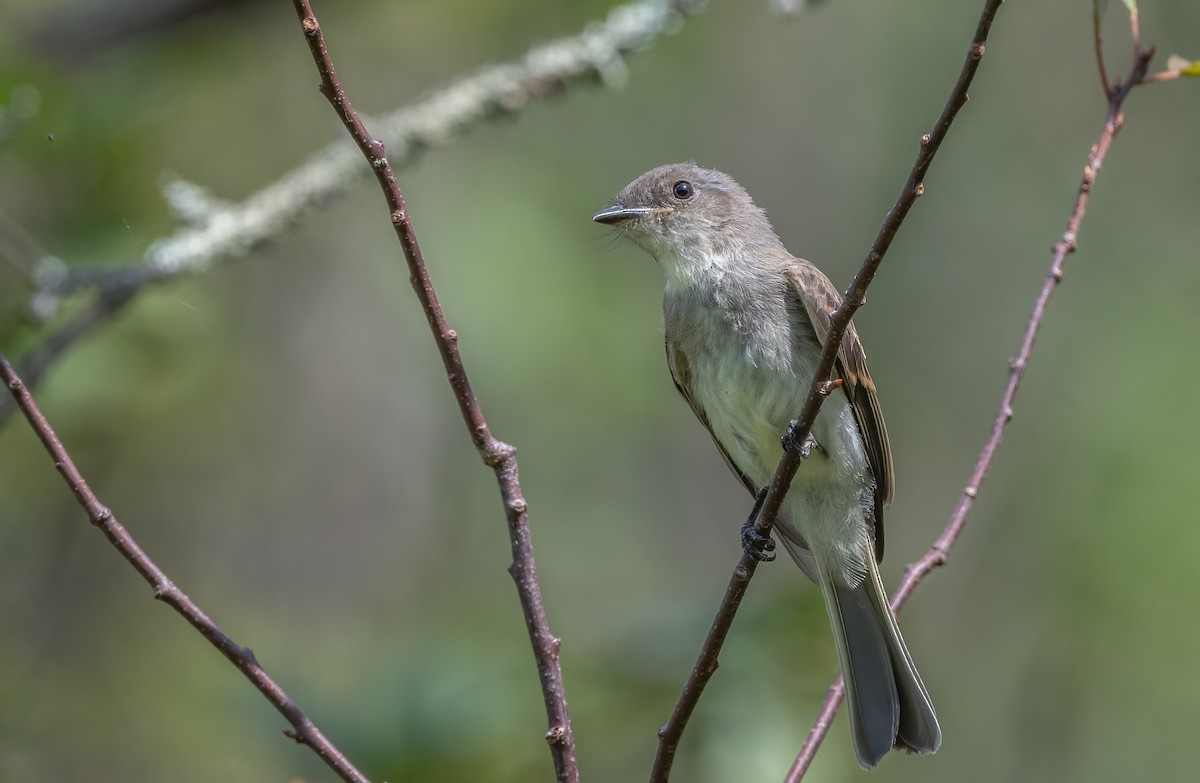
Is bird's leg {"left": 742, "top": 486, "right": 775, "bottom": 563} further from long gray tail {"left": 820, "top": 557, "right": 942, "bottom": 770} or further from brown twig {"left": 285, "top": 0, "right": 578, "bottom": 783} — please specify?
brown twig {"left": 285, "top": 0, "right": 578, "bottom": 783}

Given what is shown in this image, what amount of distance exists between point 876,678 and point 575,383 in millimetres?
3651

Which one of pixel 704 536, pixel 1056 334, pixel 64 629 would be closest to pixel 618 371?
pixel 704 536

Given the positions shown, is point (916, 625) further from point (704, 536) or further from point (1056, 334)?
point (1056, 334)

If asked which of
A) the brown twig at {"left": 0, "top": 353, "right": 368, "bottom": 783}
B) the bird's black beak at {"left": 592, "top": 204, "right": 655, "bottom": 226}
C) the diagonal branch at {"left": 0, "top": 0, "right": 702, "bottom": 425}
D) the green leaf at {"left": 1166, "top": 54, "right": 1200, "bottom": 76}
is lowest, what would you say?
the brown twig at {"left": 0, "top": 353, "right": 368, "bottom": 783}

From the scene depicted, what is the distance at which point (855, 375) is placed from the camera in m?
3.78

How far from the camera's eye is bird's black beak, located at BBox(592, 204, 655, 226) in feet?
13.7

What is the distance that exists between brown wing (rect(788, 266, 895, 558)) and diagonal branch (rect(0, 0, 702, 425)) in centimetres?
176

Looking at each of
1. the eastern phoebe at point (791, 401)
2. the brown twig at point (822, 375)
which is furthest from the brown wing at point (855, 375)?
the brown twig at point (822, 375)

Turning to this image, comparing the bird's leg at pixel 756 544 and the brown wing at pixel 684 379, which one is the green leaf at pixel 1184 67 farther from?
the brown wing at pixel 684 379

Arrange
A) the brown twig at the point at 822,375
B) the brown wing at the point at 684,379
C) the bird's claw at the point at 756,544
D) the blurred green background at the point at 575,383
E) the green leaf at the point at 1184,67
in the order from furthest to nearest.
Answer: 1. the blurred green background at the point at 575,383
2. the brown wing at the point at 684,379
3. the bird's claw at the point at 756,544
4. the green leaf at the point at 1184,67
5. the brown twig at the point at 822,375

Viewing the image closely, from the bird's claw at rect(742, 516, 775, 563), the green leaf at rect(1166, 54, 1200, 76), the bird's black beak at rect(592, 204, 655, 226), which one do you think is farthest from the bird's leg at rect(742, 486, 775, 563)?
the green leaf at rect(1166, 54, 1200, 76)

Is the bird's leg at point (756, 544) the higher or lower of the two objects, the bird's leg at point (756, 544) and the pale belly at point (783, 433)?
the lower

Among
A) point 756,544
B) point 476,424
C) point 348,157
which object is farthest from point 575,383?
point 476,424

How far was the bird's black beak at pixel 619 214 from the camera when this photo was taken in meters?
4.16
